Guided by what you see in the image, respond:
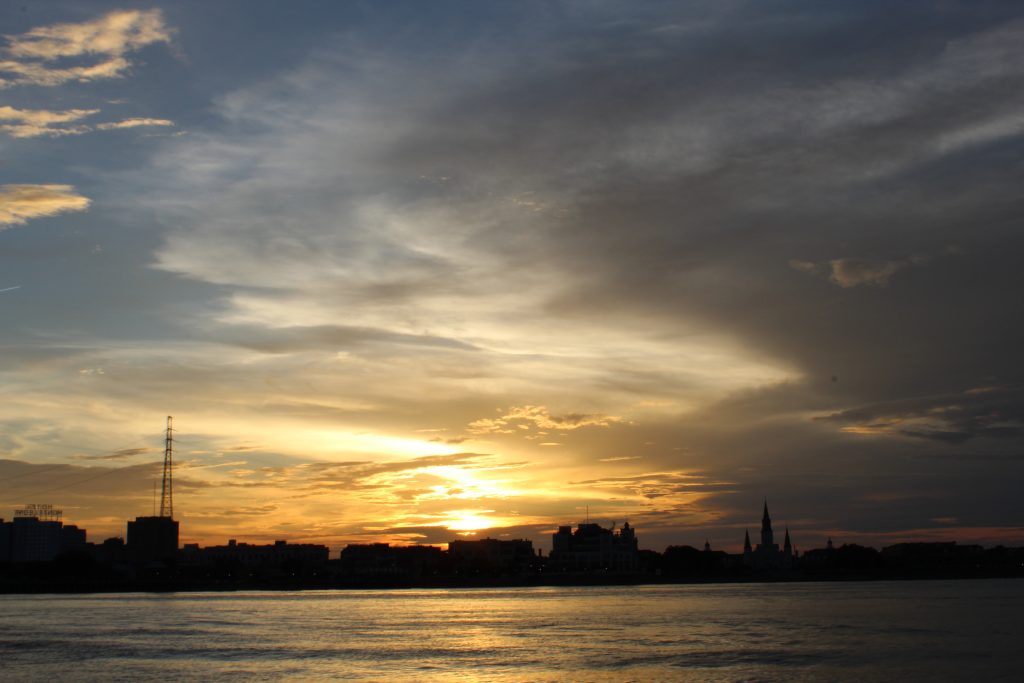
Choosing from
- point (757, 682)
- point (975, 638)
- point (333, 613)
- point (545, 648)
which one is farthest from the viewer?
point (333, 613)

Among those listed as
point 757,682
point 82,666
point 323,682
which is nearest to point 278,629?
point 82,666

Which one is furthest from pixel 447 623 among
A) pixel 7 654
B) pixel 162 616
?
pixel 7 654

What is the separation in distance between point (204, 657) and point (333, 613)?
7512 centimetres

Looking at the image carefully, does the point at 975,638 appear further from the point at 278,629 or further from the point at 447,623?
the point at 278,629

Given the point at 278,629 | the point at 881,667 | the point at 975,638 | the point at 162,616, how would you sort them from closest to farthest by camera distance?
1. the point at 881,667
2. the point at 975,638
3. the point at 278,629
4. the point at 162,616

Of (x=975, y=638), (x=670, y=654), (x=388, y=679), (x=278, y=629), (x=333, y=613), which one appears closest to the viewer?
(x=388, y=679)

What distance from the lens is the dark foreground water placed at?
6519 cm

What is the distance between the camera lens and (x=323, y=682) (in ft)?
203

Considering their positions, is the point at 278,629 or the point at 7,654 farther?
the point at 278,629

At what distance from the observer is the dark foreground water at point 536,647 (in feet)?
214

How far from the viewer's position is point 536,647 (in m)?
83.4

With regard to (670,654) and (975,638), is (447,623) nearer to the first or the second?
(670,654)

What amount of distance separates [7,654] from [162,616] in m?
62.3

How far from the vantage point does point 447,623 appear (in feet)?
402
